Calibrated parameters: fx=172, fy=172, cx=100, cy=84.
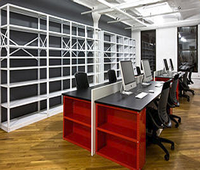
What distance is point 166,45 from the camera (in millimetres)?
8539

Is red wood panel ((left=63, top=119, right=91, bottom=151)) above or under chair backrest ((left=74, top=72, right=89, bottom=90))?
under

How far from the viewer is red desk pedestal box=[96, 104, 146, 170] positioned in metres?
2.07

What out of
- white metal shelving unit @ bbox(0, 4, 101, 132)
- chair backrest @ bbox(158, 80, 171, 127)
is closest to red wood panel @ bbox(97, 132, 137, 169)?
chair backrest @ bbox(158, 80, 171, 127)

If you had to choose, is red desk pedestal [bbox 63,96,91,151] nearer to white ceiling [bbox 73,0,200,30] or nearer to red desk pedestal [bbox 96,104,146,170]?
red desk pedestal [bbox 96,104,146,170]

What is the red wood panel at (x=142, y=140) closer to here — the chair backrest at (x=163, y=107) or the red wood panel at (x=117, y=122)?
the red wood panel at (x=117, y=122)

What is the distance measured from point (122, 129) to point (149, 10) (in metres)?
6.02

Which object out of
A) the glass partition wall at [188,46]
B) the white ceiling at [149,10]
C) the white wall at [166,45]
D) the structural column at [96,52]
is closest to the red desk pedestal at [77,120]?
the structural column at [96,52]

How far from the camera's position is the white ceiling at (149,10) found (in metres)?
4.97

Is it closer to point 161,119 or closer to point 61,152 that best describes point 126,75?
point 161,119

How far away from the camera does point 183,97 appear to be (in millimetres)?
5859

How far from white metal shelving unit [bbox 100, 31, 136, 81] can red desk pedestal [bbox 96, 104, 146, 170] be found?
3.94 meters

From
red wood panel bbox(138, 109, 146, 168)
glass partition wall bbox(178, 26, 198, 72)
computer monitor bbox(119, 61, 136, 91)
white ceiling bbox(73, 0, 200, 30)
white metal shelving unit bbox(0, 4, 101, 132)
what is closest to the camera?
red wood panel bbox(138, 109, 146, 168)

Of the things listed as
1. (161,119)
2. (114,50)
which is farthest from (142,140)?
(114,50)

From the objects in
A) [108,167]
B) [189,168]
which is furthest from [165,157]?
[108,167]
